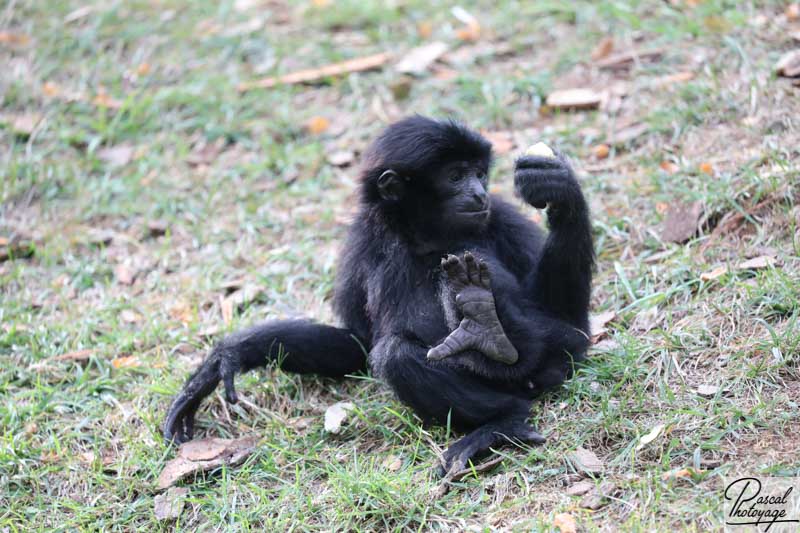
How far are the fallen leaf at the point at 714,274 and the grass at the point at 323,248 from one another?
5 cm

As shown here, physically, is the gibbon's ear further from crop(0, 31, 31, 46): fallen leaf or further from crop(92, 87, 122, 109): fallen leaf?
crop(0, 31, 31, 46): fallen leaf

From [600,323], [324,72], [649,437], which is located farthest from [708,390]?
[324,72]

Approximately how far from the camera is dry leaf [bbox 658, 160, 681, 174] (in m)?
7.82

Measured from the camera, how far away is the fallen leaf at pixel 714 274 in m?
6.52

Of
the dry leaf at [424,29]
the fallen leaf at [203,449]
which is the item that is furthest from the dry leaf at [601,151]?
the fallen leaf at [203,449]

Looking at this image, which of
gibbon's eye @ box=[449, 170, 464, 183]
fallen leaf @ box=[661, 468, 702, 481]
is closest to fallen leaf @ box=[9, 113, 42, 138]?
gibbon's eye @ box=[449, 170, 464, 183]

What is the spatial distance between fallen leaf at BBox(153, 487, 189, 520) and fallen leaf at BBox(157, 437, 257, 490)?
0.08 metres

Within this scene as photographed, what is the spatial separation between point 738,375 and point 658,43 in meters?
4.97

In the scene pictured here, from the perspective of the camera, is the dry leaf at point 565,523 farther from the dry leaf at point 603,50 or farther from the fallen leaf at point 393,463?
the dry leaf at point 603,50

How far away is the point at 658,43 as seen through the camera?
9.49 metres

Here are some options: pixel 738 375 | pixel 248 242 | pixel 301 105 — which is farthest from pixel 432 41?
pixel 738 375

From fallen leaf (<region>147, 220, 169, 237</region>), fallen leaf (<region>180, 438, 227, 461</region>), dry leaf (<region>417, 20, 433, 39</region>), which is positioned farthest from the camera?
dry leaf (<region>417, 20, 433, 39</region>)

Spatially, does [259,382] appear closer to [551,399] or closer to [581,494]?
[551,399]

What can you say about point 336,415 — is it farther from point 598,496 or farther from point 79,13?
point 79,13
